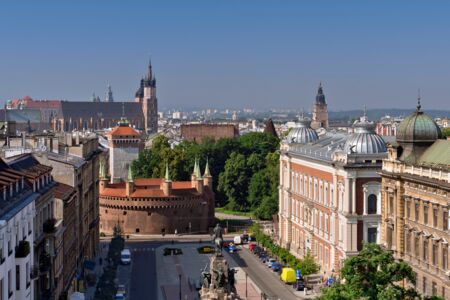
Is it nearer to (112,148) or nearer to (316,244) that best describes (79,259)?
(316,244)

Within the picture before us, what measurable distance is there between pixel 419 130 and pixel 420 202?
20.3ft

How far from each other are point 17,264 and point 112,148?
105 m

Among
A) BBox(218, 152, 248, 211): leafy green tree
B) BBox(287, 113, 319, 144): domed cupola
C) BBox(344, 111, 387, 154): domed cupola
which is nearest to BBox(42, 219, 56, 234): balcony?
BBox(344, 111, 387, 154): domed cupola

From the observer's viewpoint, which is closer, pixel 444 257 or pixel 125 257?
pixel 444 257

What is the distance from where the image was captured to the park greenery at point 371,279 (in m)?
41.9

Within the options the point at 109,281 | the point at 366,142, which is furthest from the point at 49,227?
the point at 366,142

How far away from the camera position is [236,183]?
134 m

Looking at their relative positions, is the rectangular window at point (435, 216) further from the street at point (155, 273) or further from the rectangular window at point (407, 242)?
the street at point (155, 273)

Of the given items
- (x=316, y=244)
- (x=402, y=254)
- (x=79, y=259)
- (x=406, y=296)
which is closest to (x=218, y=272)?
(x=406, y=296)

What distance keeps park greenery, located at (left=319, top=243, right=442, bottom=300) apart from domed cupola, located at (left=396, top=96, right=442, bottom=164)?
1591 cm

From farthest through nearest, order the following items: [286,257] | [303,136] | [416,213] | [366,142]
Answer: [303,136] < [286,257] < [366,142] < [416,213]

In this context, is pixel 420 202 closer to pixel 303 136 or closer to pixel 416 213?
pixel 416 213

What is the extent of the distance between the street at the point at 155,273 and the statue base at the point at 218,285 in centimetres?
2985

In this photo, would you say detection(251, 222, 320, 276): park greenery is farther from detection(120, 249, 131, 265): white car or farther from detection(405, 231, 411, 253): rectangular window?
detection(405, 231, 411, 253): rectangular window
